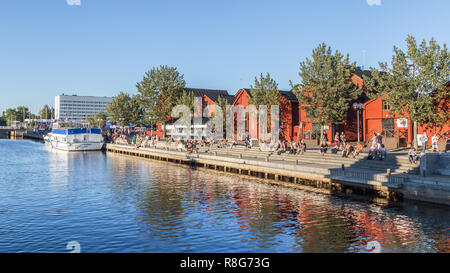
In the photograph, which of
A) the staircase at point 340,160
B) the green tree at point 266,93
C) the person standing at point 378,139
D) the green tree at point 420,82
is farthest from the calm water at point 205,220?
the green tree at point 266,93

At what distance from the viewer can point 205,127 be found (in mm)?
67188

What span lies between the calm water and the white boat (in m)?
42.1

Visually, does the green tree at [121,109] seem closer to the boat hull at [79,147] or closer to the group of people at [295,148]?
the boat hull at [79,147]

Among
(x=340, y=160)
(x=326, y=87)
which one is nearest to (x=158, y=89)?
(x=326, y=87)

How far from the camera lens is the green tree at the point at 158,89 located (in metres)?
83.9

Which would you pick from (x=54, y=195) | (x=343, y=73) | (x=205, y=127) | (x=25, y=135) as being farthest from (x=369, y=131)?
(x=25, y=135)

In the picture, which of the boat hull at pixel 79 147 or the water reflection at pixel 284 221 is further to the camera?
the boat hull at pixel 79 147

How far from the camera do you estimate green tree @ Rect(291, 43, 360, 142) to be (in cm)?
4725

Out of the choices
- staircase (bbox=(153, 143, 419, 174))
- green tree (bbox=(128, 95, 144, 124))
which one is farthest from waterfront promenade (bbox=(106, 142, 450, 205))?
green tree (bbox=(128, 95, 144, 124))

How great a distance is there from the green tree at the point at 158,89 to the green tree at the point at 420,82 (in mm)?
52754

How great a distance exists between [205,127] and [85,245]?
50.4 m

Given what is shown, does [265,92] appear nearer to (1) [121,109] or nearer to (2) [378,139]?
(2) [378,139]

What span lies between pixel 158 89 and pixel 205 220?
221 ft
